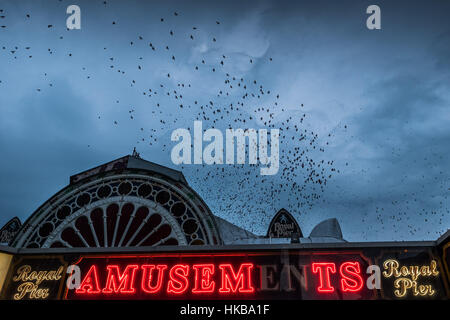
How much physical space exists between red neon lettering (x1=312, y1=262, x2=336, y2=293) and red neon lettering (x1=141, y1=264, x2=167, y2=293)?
202 inches

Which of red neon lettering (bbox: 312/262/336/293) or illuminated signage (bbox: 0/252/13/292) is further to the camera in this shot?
illuminated signage (bbox: 0/252/13/292)

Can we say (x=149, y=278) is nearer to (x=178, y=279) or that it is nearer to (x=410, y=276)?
(x=178, y=279)

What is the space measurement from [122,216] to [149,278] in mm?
11848

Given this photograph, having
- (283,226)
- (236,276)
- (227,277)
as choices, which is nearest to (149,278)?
(227,277)

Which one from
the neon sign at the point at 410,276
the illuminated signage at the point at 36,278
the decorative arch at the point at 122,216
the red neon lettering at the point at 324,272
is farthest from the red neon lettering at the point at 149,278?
the decorative arch at the point at 122,216

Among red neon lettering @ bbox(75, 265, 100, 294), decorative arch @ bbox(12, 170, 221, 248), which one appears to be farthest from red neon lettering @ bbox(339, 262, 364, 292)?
Result: decorative arch @ bbox(12, 170, 221, 248)

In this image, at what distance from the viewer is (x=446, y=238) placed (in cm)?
897

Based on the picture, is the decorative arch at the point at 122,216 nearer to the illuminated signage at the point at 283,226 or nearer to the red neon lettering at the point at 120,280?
the illuminated signage at the point at 283,226

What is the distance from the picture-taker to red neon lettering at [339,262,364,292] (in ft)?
30.2

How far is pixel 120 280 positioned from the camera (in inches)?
391

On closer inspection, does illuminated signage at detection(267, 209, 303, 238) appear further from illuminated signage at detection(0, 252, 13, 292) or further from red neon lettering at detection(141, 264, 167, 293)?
illuminated signage at detection(0, 252, 13, 292)

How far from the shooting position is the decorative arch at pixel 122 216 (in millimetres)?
19953
